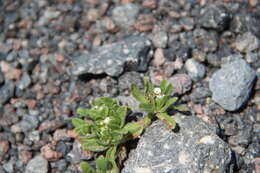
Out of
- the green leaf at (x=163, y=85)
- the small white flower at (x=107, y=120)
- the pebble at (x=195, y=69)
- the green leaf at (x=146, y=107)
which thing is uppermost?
the green leaf at (x=163, y=85)

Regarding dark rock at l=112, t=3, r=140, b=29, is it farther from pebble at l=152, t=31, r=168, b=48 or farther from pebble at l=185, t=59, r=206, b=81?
pebble at l=185, t=59, r=206, b=81

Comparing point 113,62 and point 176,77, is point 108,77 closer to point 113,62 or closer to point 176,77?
point 113,62

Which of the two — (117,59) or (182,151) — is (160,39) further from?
(182,151)

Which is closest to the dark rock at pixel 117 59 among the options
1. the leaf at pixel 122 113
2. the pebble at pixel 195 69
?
the pebble at pixel 195 69

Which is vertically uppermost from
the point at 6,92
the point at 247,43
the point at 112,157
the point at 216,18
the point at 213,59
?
the point at 216,18

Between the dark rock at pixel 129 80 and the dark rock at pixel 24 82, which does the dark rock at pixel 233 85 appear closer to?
the dark rock at pixel 129 80

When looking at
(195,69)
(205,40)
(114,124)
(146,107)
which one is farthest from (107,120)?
(205,40)

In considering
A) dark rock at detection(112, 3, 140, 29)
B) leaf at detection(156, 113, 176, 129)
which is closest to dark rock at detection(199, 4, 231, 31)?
dark rock at detection(112, 3, 140, 29)
